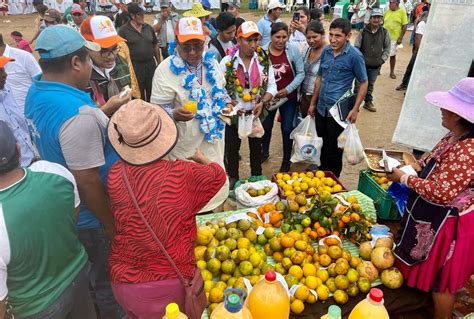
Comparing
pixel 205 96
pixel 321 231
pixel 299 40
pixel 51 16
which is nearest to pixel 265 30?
pixel 299 40

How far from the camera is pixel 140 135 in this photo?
73.0 inches

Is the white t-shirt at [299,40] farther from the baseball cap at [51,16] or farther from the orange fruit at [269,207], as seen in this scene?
the baseball cap at [51,16]

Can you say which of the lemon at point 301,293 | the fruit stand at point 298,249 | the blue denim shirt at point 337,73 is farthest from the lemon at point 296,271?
the blue denim shirt at point 337,73

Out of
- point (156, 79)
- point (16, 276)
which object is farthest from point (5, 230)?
point (156, 79)

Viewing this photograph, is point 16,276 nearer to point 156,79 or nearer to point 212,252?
point 212,252

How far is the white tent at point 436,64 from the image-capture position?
444 centimetres

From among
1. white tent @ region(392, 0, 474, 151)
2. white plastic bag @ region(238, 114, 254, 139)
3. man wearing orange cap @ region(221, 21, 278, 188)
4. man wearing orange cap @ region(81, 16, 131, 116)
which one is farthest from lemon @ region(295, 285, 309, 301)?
white tent @ region(392, 0, 474, 151)

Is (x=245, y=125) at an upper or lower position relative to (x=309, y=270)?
upper

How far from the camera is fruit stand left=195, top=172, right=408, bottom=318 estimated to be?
2818 millimetres

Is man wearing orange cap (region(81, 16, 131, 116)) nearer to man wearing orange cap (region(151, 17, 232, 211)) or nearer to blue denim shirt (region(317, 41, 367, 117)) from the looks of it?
man wearing orange cap (region(151, 17, 232, 211))

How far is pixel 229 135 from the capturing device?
481cm

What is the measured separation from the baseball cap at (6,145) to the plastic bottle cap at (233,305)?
1.22m

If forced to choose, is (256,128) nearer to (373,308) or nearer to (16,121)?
(16,121)

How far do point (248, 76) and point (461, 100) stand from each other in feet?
8.27
